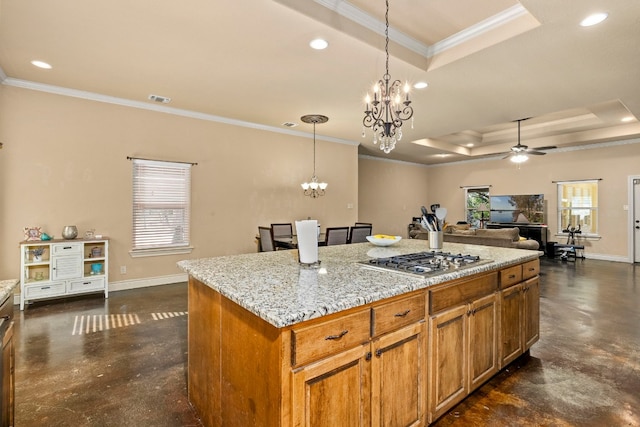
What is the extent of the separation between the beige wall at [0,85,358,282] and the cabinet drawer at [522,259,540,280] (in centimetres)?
446

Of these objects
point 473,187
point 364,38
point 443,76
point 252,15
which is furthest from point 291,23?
point 473,187

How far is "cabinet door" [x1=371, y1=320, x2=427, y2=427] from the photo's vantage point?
1.43 meters

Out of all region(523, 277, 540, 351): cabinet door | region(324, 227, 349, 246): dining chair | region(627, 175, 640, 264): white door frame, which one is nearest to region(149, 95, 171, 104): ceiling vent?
region(324, 227, 349, 246): dining chair

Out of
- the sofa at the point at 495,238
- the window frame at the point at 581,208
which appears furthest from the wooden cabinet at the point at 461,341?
the window frame at the point at 581,208

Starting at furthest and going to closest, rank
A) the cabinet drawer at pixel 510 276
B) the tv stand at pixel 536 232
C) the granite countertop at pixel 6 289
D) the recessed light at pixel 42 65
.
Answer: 1. the tv stand at pixel 536 232
2. the recessed light at pixel 42 65
3. the cabinet drawer at pixel 510 276
4. the granite countertop at pixel 6 289

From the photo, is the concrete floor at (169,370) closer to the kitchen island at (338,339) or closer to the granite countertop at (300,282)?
the kitchen island at (338,339)

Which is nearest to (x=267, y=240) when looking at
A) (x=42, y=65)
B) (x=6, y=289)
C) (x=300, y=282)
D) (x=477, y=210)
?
(x=42, y=65)

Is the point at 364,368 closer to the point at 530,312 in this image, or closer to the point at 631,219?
the point at 530,312

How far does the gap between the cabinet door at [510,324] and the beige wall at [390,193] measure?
6.91 meters

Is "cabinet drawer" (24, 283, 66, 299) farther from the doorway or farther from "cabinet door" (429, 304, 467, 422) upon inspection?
the doorway

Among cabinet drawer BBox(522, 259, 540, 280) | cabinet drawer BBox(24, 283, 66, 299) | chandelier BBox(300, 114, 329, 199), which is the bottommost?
cabinet drawer BBox(24, 283, 66, 299)

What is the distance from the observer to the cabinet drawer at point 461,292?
1727 millimetres

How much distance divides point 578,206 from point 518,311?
24.5 feet

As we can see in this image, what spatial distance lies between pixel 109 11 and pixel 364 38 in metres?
2.17
